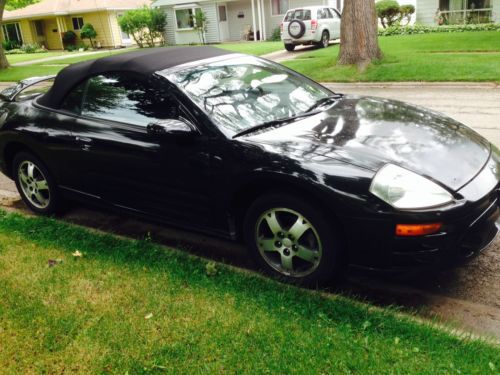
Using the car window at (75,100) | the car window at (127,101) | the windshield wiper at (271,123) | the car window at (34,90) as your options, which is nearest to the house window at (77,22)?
the car window at (34,90)

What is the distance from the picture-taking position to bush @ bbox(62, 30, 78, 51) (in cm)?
3884

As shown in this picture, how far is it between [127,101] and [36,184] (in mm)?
1590

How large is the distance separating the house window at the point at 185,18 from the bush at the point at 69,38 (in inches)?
395

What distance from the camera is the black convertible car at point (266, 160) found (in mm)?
3074

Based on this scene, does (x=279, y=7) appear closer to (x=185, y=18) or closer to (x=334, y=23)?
(x=185, y=18)

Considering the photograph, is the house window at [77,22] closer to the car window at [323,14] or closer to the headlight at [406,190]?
the car window at [323,14]

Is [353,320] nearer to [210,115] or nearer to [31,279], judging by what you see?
[210,115]

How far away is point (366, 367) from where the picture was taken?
265 cm

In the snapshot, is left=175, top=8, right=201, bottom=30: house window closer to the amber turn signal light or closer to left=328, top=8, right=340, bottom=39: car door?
left=328, top=8, right=340, bottom=39: car door

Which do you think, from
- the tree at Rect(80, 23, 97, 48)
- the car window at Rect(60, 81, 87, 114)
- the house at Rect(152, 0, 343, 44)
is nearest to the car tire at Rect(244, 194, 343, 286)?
the car window at Rect(60, 81, 87, 114)

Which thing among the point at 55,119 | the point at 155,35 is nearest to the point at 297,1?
the point at 155,35

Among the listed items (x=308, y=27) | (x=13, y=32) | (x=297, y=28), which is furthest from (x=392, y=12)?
(x=13, y=32)

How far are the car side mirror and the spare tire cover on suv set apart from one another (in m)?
19.0

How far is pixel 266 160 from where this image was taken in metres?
3.37
